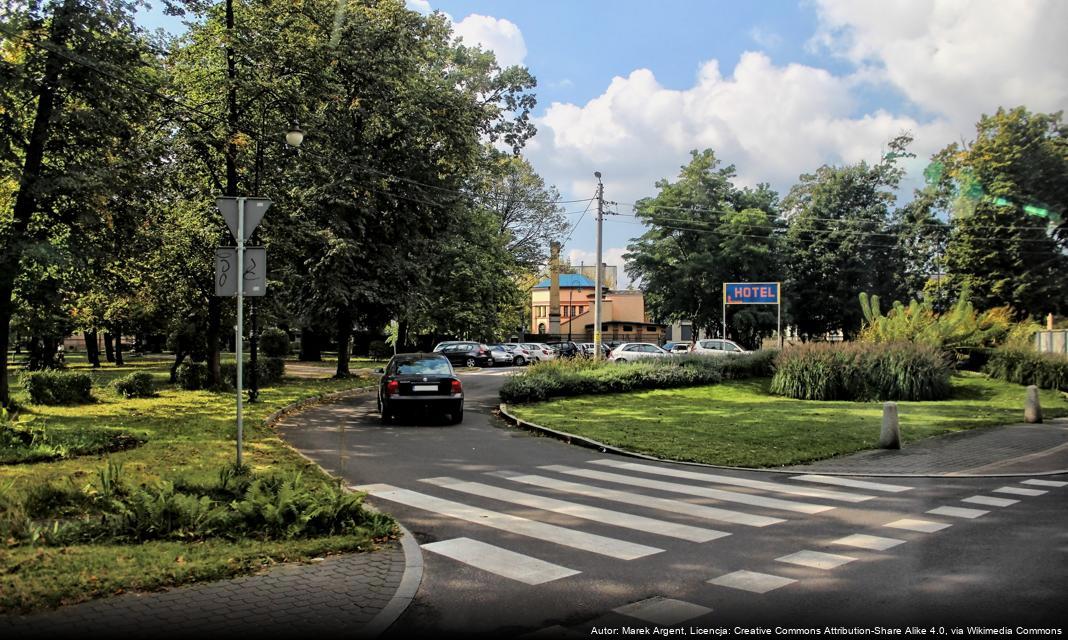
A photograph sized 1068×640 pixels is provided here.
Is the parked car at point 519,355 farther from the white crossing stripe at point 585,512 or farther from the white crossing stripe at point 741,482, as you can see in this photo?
the white crossing stripe at point 585,512

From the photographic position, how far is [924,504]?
8312mm

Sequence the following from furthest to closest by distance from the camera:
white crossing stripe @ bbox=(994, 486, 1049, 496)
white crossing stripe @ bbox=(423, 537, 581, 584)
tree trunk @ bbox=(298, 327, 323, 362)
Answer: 1. tree trunk @ bbox=(298, 327, 323, 362)
2. white crossing stripe @ bbox=(994, 486, 1049, 496)
3. white crossing stripe @ bbox=(423, 537, 581, 584)

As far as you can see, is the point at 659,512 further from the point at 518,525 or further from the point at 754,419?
the point at 754,419

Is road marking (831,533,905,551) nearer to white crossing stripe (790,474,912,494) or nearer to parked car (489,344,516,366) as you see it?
white crossing stripe (790,474,912,494)

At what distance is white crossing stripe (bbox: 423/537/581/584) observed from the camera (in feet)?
17.7

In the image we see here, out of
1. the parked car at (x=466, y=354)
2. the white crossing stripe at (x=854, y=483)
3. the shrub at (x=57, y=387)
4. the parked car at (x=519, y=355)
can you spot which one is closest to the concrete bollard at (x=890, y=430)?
the white crossing stripe at (x=854, y=483)

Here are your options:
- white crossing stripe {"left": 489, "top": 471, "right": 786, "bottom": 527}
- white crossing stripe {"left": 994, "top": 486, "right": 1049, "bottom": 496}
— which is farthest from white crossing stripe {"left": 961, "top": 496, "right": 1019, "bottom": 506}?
white crossing stripe {"left": 489, "top": 471, "right": 786, "bottom": 527}

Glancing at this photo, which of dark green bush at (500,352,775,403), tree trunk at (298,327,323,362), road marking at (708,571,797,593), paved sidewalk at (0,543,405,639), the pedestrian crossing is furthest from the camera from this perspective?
tree trunk at (298,327,323,362)

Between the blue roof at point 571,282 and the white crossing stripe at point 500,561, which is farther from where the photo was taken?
the blue roof at point 571,282

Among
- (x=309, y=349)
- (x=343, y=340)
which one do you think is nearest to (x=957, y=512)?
(x=343, y=340)

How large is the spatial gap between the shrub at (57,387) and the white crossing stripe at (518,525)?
12.5 metres

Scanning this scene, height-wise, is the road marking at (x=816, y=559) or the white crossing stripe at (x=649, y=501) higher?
the road marking at (x=816, y=559)

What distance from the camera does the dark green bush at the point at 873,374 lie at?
22.0 meters

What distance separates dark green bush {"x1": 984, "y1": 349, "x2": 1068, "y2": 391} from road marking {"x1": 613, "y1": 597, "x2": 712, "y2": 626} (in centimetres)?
2514
